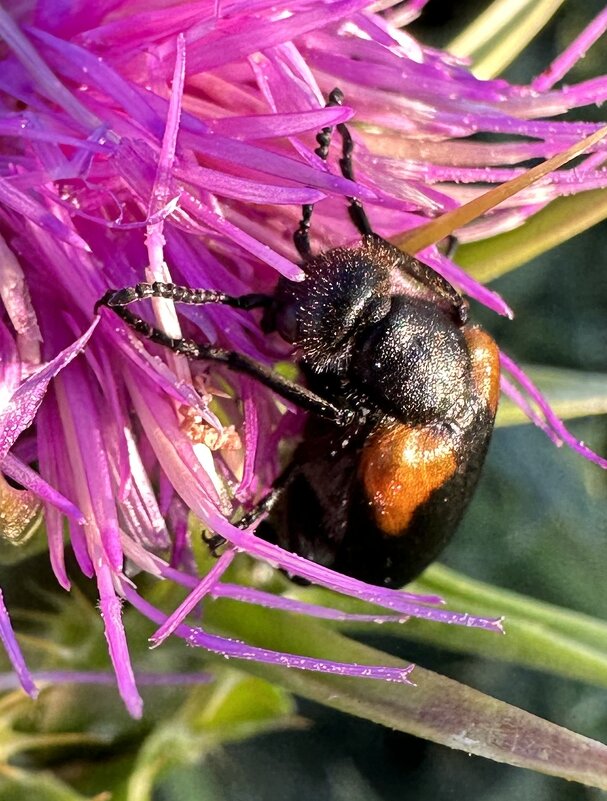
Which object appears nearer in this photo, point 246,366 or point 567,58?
point 246,366

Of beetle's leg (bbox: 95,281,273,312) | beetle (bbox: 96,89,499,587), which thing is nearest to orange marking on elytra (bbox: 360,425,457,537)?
beetle (bbox: 96,89,499,587)

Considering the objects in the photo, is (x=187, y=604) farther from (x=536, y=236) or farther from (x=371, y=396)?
(x=536, y=236)

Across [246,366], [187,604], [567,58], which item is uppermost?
[567,58]

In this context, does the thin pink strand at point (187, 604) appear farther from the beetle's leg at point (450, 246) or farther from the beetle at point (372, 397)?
the beetle's leg at point (450, 246)

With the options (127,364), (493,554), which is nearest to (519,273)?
(493,554)

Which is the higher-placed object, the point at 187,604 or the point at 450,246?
the point at 450,246

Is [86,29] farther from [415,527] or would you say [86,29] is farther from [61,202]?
[415,527]

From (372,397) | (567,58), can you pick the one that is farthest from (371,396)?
(567,58)
